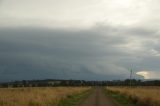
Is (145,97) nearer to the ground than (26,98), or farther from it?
farther from it

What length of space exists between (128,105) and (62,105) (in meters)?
6.15

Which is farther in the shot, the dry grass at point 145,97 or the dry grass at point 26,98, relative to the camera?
the dry grass at point 145,97

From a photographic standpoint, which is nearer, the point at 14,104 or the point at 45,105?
the point at 14,104

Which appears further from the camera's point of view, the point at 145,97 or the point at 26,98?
the point at 145,97

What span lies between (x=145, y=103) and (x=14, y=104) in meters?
12.0

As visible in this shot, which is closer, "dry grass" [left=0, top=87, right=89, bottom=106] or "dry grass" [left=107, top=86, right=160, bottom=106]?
"dry grass" [left=0, top=87, right=89, bottom=106]

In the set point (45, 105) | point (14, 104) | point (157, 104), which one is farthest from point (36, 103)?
point (157, 104)

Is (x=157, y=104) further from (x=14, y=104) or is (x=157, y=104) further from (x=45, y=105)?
(x=14, y=104)

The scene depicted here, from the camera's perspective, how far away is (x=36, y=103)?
28.2 metres

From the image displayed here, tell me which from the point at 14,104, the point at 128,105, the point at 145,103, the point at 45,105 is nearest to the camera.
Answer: the point at 14,104

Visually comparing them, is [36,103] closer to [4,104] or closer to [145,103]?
[4,104]

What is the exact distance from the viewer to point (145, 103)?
3148 cm

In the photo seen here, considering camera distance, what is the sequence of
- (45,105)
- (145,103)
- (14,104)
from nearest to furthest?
(14,104)
(45,105)
(145,103)

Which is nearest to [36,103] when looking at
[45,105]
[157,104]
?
[45,105]
